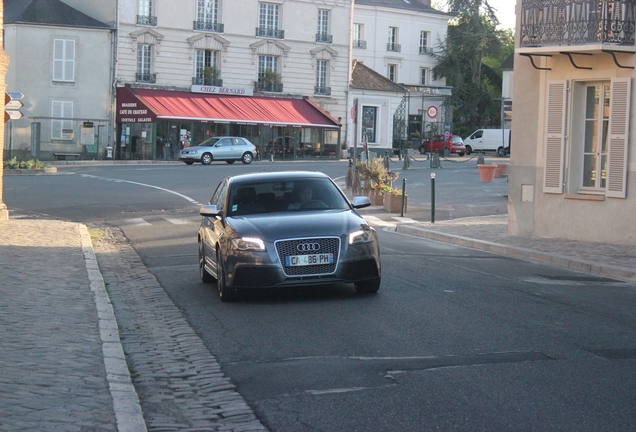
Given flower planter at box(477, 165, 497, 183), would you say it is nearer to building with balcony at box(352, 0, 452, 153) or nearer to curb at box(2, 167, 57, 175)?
curb at box(2, 167, 57, 175)

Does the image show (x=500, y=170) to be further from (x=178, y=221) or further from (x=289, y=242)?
(x=289, y=242)

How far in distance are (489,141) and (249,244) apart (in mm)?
63086

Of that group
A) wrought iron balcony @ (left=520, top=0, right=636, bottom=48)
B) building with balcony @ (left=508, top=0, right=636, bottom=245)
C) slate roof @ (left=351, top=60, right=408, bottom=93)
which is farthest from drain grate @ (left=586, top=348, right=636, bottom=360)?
slate roof @ (left=351, top=60, right=408, bottom=93)

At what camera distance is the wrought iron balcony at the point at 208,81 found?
5796 cm

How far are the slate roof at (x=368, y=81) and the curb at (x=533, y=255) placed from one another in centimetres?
4718

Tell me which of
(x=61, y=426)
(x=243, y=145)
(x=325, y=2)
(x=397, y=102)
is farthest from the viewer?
(x=397, y=102)

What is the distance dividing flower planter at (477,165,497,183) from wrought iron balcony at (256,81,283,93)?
2798 cm

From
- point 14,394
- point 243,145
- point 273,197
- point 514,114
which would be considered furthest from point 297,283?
point 243,145

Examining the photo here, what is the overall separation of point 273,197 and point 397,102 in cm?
5722

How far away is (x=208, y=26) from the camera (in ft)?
192

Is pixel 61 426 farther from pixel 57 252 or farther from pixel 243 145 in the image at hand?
pixel 243 145

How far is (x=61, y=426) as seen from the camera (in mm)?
5371

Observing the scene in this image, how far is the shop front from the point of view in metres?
53.7

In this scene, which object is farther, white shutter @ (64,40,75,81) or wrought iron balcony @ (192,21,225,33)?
wrought iron balcony @ (192,21,225,33)
